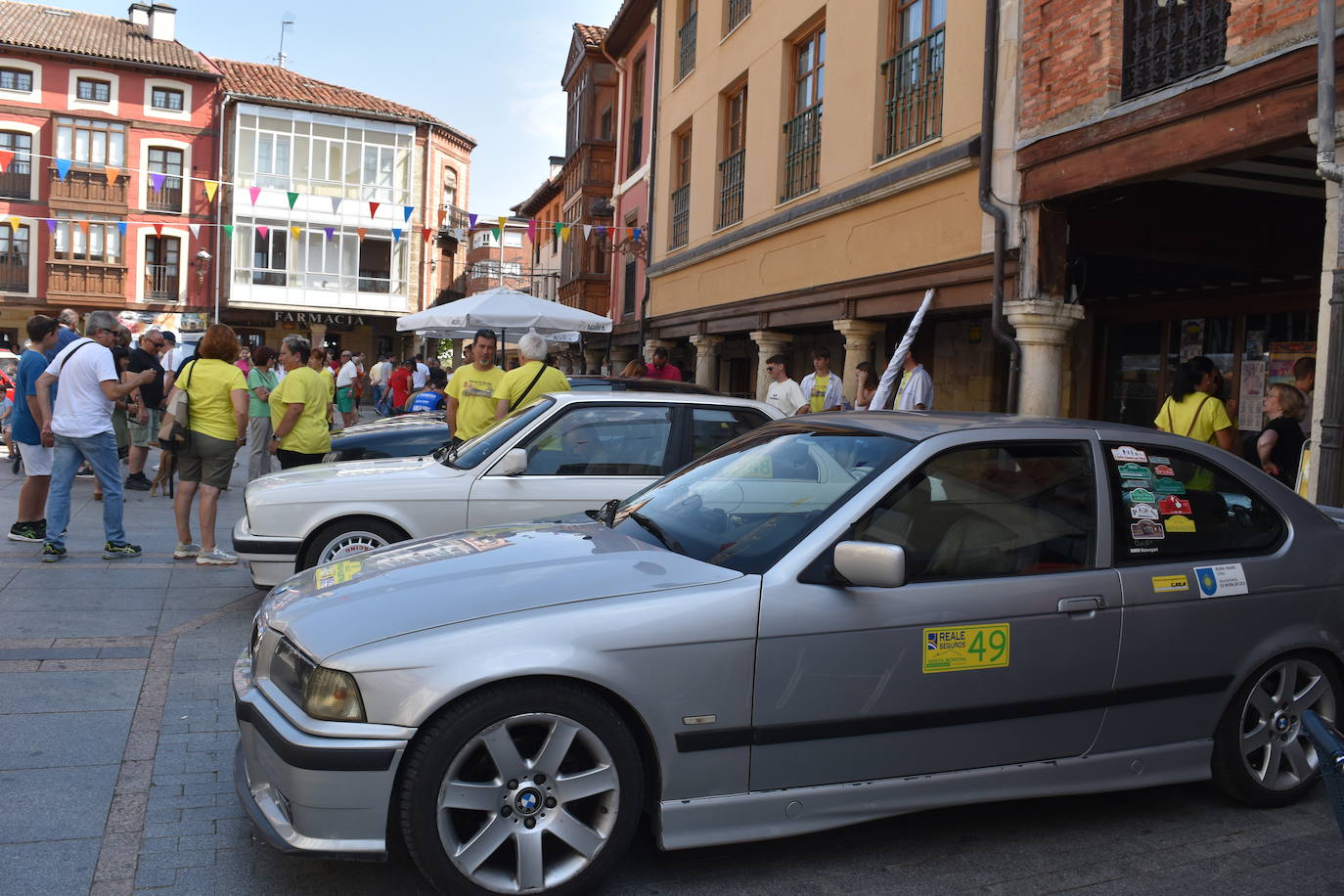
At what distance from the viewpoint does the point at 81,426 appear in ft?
25.2

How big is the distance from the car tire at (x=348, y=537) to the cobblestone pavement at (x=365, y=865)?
1252 mm

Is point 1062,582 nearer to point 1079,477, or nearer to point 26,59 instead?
point 1079,477

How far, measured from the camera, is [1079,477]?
3.94m

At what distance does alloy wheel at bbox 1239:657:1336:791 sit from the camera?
4.06 metres

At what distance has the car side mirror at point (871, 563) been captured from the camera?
10.7ft

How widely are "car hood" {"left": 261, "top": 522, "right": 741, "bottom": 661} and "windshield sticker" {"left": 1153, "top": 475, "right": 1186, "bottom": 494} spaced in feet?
5.62

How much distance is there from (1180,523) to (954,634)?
111cm

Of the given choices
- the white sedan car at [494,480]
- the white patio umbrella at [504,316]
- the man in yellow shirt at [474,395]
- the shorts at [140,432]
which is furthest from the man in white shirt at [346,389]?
the white sedan car at [494,480]

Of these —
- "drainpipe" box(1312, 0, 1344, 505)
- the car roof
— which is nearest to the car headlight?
the car roof

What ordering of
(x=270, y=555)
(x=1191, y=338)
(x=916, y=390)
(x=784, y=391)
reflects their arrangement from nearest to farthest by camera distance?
(x=270, y=555)
(x=916, y=390)
(x=784, y=391)
(x=1191, y=338)

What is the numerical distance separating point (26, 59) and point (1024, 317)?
41.4 metres

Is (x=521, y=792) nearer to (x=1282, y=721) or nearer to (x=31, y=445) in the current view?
(x=1282, y=721)

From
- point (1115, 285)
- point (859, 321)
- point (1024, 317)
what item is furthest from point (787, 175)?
point (1024, 317)

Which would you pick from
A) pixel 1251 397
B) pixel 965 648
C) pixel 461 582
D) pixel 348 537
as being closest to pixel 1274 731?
pixel 965 648
